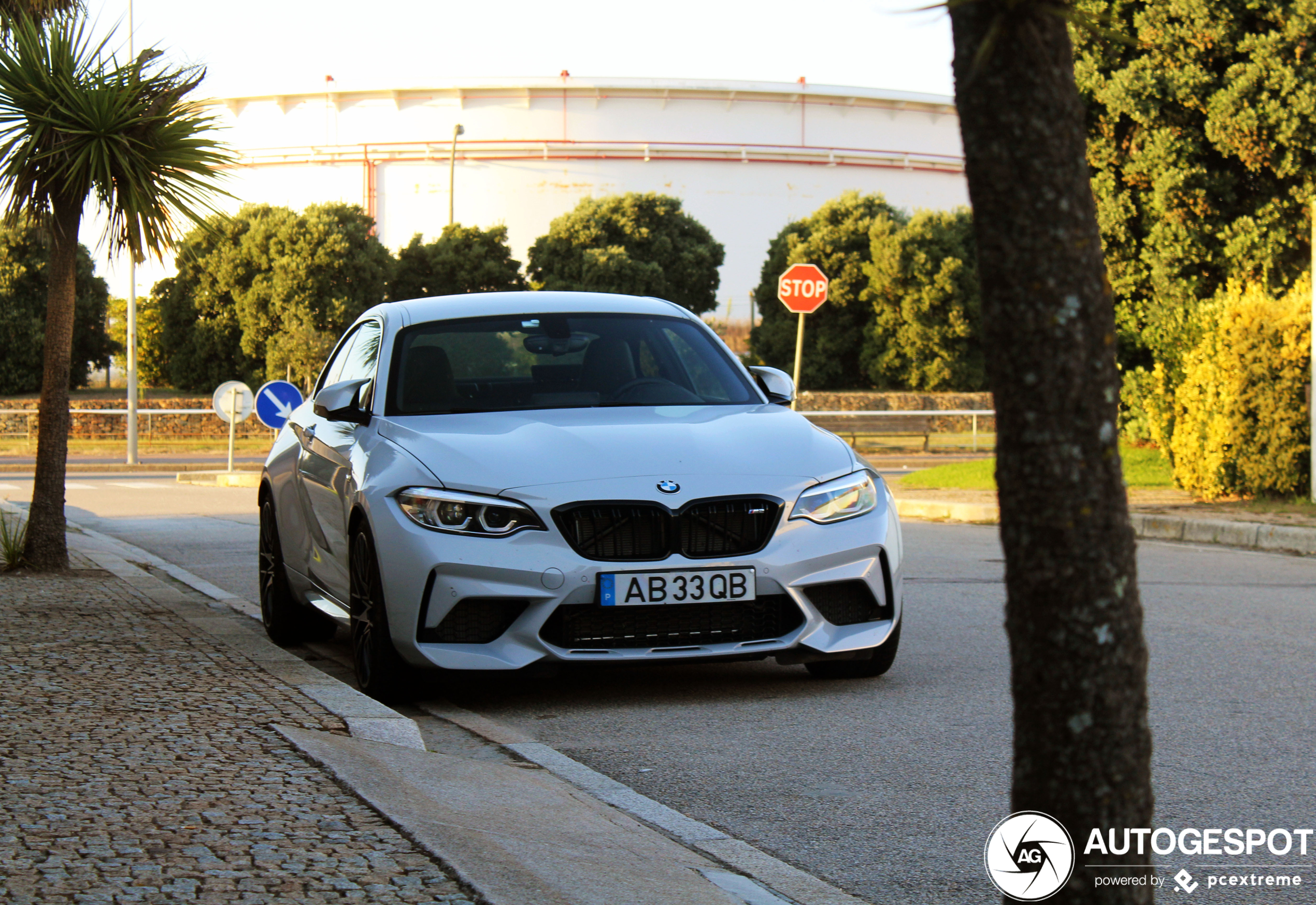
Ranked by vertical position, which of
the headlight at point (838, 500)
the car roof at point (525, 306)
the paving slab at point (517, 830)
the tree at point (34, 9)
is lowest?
the paving slab at point (517, 830)

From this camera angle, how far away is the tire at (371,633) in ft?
19.1

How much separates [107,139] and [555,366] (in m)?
4.21

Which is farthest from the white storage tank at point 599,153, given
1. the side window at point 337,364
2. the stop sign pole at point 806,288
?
the side window at point 337,364

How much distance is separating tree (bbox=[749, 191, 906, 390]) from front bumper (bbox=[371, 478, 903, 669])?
42.3m

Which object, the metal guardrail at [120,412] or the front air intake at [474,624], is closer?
the front air intake at [474,624]

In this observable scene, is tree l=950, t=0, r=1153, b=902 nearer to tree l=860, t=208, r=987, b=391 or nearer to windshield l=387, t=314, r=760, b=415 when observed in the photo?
windshield l=387, t=314, r=760, b=415

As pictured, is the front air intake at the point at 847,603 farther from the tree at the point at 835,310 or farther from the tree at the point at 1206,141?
the tree at the point at 835,310

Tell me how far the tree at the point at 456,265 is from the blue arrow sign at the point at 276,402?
29.8m

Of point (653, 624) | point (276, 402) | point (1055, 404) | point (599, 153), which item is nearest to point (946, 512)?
point (276, 402)

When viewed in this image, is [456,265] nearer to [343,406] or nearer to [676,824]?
[343,406]

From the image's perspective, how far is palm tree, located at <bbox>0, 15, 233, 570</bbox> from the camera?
372 inches

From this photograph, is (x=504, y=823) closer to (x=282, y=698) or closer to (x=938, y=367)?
(x=282, y=698)

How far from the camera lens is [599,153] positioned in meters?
63.2

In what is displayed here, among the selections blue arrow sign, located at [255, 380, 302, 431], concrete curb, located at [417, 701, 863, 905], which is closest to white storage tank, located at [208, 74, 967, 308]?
blue arrow sign, located at [255, 380, 302, 431]
